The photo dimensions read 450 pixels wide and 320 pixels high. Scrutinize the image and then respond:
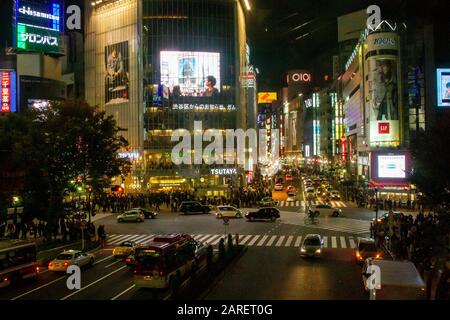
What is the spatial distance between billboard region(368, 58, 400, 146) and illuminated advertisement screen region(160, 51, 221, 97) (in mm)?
22418

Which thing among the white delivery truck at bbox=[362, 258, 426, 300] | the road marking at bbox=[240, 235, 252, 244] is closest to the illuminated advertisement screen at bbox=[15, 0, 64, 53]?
the road marking at bbox=[240, 235, 252, 244]

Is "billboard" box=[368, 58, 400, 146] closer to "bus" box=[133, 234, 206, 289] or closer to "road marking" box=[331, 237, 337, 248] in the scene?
"road marking" box=[331, 237, 337, 248]

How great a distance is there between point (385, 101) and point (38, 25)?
137 ft

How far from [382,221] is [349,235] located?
2474mm

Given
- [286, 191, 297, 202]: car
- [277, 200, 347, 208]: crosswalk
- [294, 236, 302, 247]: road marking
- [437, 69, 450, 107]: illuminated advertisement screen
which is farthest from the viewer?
[286, 191, 297, 202]: car

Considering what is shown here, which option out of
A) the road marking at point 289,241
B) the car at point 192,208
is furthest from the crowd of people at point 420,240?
the car at point 192,208

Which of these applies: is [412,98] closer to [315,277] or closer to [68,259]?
[315,277]

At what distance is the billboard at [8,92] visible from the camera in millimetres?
44969

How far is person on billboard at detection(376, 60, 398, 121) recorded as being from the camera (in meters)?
60.8

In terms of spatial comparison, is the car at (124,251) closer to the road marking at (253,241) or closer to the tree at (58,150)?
the road marking at (253,241)

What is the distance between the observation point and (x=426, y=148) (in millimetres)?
23172

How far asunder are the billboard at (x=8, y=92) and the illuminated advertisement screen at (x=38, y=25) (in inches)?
339

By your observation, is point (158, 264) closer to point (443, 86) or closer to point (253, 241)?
point (253, 241)
